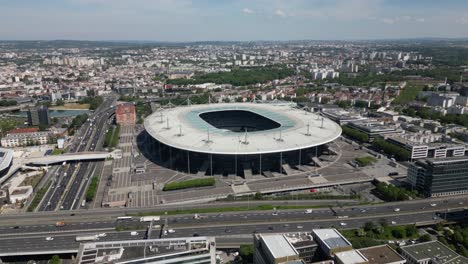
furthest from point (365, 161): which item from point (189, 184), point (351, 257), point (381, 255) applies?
point (351, 257)

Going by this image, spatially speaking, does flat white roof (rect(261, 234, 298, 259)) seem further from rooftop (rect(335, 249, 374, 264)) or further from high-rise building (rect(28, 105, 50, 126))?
high-rise building (rect(28, 105, 50, 126))

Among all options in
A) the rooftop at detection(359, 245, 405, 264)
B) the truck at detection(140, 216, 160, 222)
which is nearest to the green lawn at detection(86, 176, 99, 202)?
the truck at detection(140, 216, 160, 222)

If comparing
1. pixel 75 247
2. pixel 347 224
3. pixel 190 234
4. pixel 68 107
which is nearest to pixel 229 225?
pixel 190 234

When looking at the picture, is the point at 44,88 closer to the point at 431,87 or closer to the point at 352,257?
→ the point at 352,257

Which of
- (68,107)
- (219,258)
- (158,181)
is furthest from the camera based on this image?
(68,107)

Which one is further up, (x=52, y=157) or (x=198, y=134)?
(x=198, y=134)

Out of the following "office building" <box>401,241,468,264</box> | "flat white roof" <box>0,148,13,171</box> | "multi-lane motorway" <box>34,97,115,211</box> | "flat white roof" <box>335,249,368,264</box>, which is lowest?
"multi-lane motorway" <box>34,97,115,211</box>
